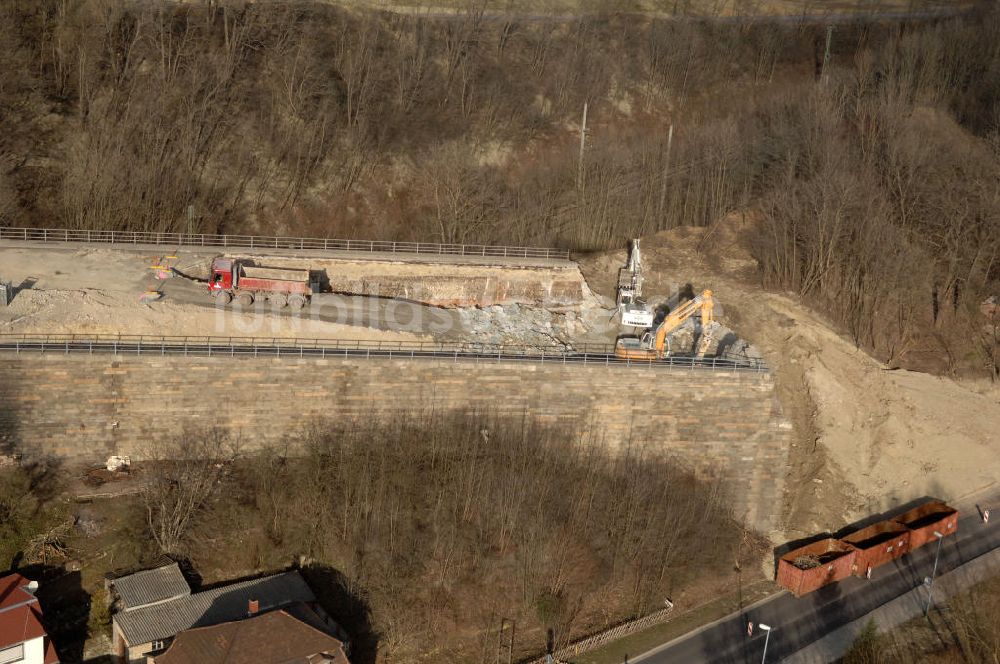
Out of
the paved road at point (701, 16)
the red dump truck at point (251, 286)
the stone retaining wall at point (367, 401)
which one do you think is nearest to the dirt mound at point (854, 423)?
the stone retaining wall at point (367, 401)

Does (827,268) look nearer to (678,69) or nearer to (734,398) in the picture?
(734,398)

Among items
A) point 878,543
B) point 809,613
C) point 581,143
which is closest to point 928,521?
point 878,543

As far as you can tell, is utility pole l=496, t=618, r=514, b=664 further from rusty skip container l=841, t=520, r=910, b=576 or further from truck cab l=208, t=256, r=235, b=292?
truck cab l=208, t=256, r=235, b=292

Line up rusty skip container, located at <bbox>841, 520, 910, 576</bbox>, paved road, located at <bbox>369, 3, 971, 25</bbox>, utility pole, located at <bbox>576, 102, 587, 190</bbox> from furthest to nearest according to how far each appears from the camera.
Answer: paved road, located at <bbox>369, 3, 971, 25</bbox>
utility pole, located at <bbox>576, 102, 587, 190</bbox>
rusty skip container, located at <bbox>841, 520, 910, 576</bbox>

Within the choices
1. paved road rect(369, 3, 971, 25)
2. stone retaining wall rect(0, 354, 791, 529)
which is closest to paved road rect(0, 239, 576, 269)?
stone retaining wall rect(0, 354, 791, 529)

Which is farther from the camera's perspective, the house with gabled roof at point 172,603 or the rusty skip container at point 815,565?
the rusty skip container at point 815,565

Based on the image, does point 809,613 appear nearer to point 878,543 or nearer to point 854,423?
point 878,543

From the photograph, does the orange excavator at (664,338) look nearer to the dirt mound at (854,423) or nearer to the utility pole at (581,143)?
the dirt mound at (854,423)

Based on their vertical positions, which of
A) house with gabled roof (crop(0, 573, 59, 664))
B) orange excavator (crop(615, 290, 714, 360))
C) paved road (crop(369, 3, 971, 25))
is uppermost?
paved road (crop(369, 3, 971, 25))
